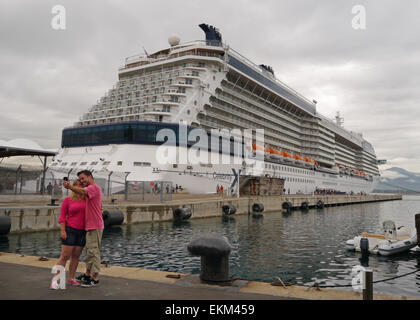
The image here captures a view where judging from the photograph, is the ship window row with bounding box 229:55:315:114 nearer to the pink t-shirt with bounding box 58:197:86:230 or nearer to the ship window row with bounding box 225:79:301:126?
the ship window row with bounding box 225:79:301:126

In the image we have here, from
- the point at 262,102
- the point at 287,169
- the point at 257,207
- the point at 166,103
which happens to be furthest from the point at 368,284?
the point at 287,169

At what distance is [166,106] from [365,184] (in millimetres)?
100055

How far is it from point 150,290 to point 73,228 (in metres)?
1.86

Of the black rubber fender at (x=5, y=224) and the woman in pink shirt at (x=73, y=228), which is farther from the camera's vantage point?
the black rubber fender at (x=5, y=224)

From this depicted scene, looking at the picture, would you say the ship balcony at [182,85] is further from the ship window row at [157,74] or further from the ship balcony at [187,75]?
the ship window row at [157,74]

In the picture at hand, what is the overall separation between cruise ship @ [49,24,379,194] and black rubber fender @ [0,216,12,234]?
34.5 feet

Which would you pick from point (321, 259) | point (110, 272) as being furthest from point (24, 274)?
point (321, 259)

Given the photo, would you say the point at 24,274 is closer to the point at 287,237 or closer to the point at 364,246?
the point at 364,246

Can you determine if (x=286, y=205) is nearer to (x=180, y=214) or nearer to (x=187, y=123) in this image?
(x=187, y=123)

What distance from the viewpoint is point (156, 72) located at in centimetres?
5331

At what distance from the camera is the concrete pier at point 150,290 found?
5465mm

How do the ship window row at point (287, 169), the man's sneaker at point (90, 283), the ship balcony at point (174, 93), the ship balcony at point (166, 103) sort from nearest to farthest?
1. the man's sneaker at point (90, 283)
2. the ship balcony at point (166, 103)
3. the ship balcony at point (174, 93)
4. the ship window row at point (287, 169)

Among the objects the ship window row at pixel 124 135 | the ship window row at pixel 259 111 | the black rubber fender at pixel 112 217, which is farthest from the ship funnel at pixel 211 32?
the black rubber fender at pixel 112 217

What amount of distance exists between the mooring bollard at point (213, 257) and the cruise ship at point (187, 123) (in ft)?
70.0
